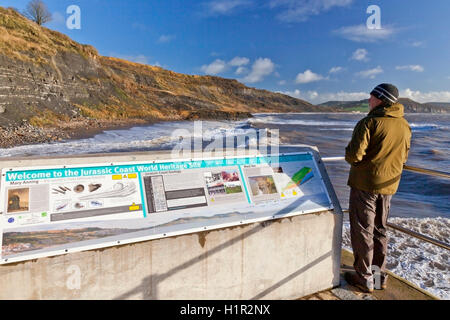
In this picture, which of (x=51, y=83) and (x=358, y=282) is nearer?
(x=358, y=282)

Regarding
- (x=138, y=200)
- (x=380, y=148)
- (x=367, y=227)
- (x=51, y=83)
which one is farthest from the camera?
(x=51, y=83)

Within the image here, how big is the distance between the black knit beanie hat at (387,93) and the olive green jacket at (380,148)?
0.06 meters

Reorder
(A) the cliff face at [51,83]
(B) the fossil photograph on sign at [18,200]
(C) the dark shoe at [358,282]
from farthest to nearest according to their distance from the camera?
1. (A) the cliff face at [51,83]
2. (C) the dark shoe at [358,282]
3. (B) the fossil photograph on sign at [18,200]

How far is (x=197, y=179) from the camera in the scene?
2.52m

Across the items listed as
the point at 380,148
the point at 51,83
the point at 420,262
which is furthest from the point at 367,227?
the point at 51,83

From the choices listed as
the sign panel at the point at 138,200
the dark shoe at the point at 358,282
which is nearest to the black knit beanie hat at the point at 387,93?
the sign panel at the point at 138,200

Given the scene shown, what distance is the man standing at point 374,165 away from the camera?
8.25 ft

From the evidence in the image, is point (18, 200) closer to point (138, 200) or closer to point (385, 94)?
point (138, 200)

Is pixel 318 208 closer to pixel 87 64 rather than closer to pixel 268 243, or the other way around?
pixel 268 243

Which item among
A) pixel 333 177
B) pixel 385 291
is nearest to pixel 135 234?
pixel 385 291

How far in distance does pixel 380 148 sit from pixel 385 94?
494 millimetres

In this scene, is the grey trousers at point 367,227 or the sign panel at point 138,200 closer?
the sign panel at point 138,200

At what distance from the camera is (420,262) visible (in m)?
4.77

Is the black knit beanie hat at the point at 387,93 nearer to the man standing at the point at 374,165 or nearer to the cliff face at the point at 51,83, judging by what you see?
the man standing at the point at 374,165
